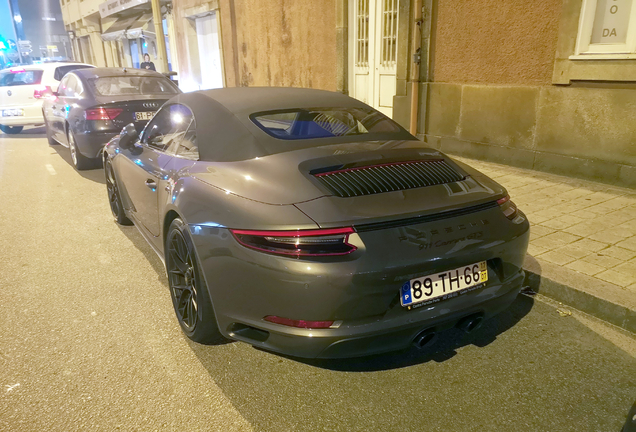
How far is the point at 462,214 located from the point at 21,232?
191 inches

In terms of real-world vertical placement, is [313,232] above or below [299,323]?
above

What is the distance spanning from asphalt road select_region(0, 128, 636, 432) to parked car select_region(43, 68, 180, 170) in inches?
161

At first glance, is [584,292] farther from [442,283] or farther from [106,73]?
[106,73]

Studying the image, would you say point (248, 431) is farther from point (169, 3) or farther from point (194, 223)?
point (169, 3)

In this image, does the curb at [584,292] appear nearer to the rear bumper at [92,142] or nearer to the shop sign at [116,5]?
the rear bumper at [92,142]

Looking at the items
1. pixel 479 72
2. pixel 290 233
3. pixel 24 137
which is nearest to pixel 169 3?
pixel 24 137

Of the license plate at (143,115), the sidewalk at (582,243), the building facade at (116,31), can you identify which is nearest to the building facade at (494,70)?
the sidewalk at (582,243)

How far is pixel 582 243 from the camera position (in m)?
4.05

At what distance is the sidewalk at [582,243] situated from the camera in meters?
3.21

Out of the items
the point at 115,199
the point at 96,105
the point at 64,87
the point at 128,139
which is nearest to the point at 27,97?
the point at 64,87

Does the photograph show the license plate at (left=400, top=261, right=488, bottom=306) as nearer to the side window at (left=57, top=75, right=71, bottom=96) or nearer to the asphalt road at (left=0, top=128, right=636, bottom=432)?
the asphalt road at (left=0, top=128, right=636, bottom=432)

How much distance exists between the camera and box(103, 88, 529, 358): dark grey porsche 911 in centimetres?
218

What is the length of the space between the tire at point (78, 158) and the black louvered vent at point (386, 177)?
6804mm

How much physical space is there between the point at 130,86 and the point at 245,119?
Result: 225 inches
